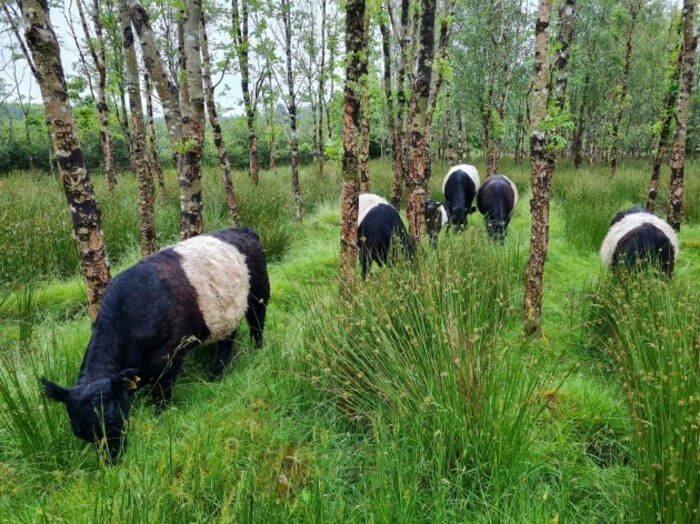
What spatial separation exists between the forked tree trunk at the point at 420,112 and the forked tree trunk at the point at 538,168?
1.46 m

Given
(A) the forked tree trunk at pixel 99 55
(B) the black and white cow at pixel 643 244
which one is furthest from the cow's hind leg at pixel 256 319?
(A) the forked tree trunk at pixel 99 55

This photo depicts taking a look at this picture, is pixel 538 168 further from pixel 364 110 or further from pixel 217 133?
pixel 217 133

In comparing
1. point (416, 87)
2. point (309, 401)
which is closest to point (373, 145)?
point (416, 87)

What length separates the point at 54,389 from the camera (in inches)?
104

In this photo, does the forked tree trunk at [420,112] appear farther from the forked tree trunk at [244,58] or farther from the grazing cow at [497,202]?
the forked tree trunk at [244,58]

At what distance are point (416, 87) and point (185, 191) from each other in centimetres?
346

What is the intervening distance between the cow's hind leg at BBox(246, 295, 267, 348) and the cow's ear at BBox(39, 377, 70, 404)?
88.5 inches

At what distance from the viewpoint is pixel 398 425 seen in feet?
6.70

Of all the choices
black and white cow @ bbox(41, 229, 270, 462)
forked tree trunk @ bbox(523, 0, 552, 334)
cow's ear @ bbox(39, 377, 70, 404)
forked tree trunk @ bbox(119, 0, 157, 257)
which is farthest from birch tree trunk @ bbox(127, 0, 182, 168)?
forked tree trunk @ bbox(523, 0, 552, 334)

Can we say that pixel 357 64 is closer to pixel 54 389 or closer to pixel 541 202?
pixel 541 202

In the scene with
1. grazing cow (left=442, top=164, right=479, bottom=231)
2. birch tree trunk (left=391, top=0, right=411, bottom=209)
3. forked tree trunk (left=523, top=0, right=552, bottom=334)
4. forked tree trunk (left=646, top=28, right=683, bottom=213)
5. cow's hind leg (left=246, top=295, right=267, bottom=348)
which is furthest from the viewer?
grazing cow (left=442, top=164, right=479, bottom=231)

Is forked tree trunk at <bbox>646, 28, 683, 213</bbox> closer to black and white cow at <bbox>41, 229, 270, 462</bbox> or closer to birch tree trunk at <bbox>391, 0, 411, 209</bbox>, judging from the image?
birch tree trunk at <bbox>391, 0, 411, 209</bbox>

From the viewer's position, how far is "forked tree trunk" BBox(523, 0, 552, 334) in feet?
13.6

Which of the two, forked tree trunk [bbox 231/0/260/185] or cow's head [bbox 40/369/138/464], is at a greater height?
forked tree trunk [bbox 231/0/260/185]
